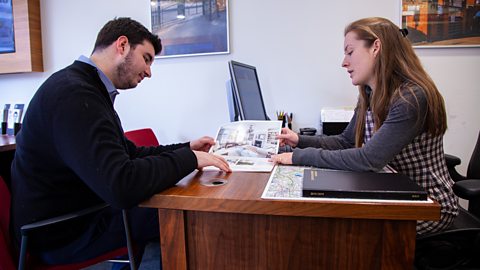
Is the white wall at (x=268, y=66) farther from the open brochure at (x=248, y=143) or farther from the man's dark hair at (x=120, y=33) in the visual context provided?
the man's dark hair at (x=120, y=33)

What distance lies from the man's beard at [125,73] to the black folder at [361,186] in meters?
0.74

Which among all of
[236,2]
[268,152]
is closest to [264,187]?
[268,152]

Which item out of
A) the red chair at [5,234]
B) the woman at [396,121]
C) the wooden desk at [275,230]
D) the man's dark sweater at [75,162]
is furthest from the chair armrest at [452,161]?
the red chair at [5,234]

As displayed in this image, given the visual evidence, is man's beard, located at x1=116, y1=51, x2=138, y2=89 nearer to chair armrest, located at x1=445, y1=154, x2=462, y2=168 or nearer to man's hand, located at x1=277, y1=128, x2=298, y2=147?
man's hand, located at x1=277, y1=128, x2=298, y2=147

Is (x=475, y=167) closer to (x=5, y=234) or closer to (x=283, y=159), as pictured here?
(x=283, y=159)

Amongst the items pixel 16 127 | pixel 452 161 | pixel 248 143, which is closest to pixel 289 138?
pixel 248 143

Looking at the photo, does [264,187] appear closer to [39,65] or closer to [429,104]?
[429,104]

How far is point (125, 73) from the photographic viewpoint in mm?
1191

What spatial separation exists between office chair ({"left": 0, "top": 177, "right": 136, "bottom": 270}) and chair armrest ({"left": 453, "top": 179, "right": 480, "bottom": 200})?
1.23 metres

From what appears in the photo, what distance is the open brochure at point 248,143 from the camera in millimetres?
1159

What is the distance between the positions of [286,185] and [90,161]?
1.69 feet

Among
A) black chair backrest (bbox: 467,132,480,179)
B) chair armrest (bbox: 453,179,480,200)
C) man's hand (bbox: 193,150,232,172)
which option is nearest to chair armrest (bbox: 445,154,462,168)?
black chair backrest (bbox: 467,132,480,179)

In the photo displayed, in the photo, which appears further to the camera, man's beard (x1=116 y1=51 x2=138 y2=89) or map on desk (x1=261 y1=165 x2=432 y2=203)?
man's beard (x1=116 y1=51 x2=138 y2=89)

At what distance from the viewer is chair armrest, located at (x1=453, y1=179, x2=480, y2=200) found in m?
1.21
